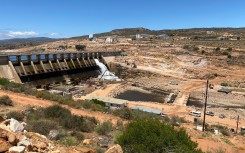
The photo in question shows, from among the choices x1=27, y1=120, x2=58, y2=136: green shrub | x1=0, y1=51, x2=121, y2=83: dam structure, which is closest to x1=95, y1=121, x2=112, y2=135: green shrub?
x1=27, y1=120, x2=58, y2=136: green shrub

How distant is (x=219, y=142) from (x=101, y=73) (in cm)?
4451

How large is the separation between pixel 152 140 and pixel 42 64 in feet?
Answer: 134

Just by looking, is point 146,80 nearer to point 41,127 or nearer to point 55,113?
point 55,113

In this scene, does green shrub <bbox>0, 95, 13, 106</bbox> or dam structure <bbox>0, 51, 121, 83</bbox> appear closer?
green shrub <bbox>0, 95, 13, 106</bbox>

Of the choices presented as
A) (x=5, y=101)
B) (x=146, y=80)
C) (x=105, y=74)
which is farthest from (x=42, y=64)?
(x=5, y=101)

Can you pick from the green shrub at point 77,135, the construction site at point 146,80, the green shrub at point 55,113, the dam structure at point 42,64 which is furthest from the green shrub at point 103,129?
the dam structure at point 42,64

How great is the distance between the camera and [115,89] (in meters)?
47.2

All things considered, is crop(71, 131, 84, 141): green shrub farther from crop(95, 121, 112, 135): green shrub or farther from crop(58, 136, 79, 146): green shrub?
crop(95, 121, 112, 135): green shrub

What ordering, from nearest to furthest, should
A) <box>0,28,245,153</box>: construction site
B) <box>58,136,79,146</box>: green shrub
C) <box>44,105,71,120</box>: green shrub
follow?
<box>58,136,79,146</box>: green shrub → <box>44,105,71,120</box>: green shrub → <box>0,28,245,153</box>: construction site

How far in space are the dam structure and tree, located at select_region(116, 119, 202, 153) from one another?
34250 mm

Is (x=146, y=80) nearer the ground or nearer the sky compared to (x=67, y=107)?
nearer the ground

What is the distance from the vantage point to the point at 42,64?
48.3 meters

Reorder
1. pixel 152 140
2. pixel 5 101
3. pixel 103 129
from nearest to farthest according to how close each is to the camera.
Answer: pixel 152 140 < pixel 103 129 < pixel 5 101

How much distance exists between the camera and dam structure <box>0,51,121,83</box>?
4222cm
